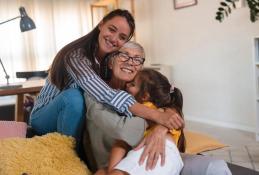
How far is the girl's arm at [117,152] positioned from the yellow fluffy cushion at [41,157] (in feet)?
0.37

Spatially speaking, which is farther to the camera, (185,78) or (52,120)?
(185,78)

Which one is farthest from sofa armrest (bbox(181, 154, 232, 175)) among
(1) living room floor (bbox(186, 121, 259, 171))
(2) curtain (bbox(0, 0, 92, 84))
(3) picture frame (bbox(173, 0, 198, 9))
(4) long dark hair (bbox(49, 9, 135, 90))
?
(2) curtain (bbox(0, 0, 92, 84))

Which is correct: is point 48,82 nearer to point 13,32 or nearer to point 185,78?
point 185,78

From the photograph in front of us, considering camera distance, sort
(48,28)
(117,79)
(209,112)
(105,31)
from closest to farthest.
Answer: (117,79)
(105,31)
(209,112)
(48,28)

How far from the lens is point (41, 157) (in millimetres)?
1252

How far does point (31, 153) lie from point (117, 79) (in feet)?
1.56

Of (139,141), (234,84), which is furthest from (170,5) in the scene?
(139,141)

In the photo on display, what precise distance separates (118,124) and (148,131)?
143 mm

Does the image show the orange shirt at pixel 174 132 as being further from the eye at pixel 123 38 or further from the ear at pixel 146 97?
the eye at pixel 123 38

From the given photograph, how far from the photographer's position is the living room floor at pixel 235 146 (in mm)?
2805

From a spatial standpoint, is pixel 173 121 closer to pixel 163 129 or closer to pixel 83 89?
pixel 163 129

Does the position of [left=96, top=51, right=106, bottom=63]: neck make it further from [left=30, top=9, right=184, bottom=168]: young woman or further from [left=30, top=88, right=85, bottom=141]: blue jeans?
[left=30, top=88, right=85, bottom=141]: blue jeans

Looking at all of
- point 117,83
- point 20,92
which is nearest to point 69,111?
point 117,83

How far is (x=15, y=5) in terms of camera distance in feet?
15.4
